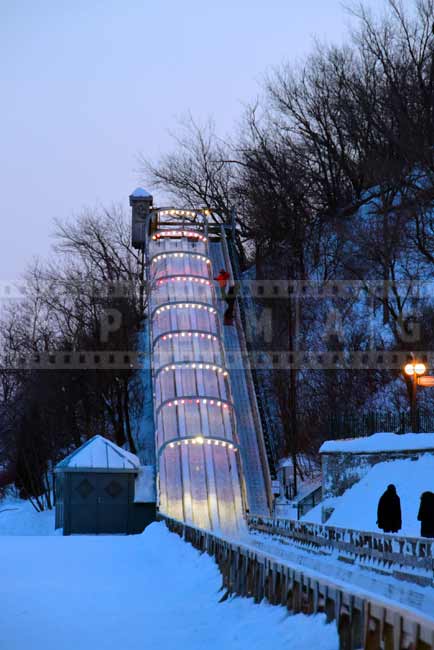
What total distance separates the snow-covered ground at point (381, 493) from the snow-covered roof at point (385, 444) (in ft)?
1.08

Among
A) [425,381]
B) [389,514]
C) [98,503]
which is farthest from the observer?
[98,503]

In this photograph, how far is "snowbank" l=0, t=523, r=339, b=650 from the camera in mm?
10453

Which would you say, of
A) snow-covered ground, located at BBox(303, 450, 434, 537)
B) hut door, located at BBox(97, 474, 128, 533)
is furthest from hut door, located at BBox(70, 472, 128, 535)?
snow-covered ground, located at BBox(303, 450, 434, 537)

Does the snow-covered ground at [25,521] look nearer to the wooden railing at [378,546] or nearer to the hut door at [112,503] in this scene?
the hut door at [112,503]

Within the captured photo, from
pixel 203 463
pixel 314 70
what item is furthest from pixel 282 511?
pixel 314 70

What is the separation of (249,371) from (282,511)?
9327mm

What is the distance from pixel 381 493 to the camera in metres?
25.9

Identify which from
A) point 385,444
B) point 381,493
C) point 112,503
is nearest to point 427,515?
point 381,493

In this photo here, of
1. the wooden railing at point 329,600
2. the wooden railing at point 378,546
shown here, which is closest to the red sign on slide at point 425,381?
the wooden railing at point 378,546

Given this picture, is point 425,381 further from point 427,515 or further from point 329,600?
point 329,600

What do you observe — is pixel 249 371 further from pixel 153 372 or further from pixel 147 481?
pixel 147 481

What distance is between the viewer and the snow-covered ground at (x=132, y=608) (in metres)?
10.5

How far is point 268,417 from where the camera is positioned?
44906 mm

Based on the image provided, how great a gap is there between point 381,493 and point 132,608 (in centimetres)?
1312
